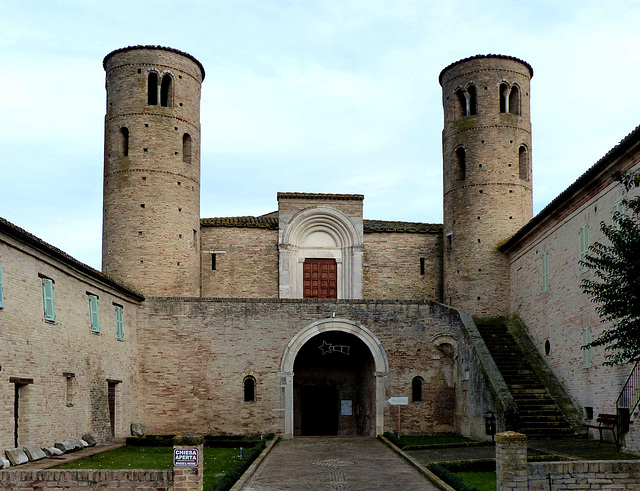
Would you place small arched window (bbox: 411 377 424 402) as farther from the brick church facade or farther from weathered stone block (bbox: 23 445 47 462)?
weathered stone block (bbox: 23 445 47 462)

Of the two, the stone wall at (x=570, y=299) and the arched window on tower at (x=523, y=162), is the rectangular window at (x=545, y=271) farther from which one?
the arched window on tower at (x=523, y=162)

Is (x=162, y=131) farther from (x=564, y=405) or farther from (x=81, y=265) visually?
(x=564, y=405)

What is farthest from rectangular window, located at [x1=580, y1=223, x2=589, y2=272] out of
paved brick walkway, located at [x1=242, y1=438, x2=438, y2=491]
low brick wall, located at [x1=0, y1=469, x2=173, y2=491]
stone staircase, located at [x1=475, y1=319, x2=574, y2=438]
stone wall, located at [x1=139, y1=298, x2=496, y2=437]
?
low brick wall, located at [x1=0, y1=469, x2=173, y2=491]

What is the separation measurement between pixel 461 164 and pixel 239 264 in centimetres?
1000

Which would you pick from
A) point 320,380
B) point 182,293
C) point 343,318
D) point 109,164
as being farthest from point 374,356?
point 109,164

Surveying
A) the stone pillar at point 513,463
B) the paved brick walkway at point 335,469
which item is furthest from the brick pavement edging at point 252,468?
the stone pillar at point 513,463

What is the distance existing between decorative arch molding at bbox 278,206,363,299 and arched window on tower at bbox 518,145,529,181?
6946mm

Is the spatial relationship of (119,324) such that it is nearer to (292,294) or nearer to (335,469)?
(292,294)

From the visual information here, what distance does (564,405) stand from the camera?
23.1m

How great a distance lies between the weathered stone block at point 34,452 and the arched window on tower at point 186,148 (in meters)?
15.6

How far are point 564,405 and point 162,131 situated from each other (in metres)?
17.8

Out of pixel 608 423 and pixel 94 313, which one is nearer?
pixel 608 423

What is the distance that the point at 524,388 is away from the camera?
2403cm

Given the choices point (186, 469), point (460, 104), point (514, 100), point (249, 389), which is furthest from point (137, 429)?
point (514, 100)
